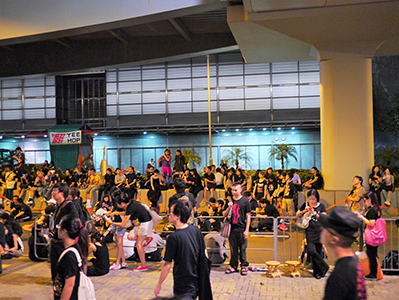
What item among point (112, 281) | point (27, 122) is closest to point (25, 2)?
point (112, 281)

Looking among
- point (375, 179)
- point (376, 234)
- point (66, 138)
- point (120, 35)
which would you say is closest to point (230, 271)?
point (376, 234)

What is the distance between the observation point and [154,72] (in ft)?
→ 107

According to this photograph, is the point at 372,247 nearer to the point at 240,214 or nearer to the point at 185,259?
the point at 240,214

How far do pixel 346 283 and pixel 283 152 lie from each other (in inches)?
1096

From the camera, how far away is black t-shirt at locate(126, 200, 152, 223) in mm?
7676

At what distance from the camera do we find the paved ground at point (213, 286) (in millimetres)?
6519

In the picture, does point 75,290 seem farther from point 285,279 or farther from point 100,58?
point 100,58

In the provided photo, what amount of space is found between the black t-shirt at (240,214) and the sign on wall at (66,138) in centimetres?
2253

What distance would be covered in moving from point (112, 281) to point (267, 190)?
873 centimetres

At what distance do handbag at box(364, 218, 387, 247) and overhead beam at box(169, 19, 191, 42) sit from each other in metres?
8.94

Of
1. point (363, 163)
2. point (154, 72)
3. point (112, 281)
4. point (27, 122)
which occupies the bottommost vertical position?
point (112, 281)

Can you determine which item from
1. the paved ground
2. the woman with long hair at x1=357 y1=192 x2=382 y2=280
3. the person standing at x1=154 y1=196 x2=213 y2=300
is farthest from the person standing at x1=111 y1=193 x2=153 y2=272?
the woman with long hair at x1=357 y1=192 x2=382 y2=280

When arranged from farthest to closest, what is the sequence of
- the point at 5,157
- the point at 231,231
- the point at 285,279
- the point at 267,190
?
the point at 5,157
the point at 267,190
the point at 231,231
the point at 285,279

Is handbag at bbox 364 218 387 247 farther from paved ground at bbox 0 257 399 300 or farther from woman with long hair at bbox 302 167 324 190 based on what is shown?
woman with long hair at bbox 302 167 324 190
